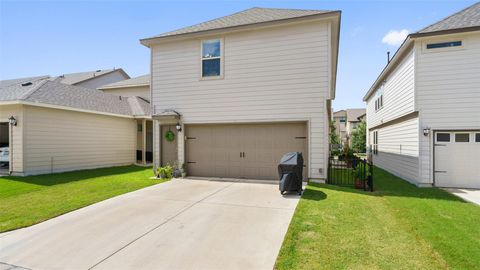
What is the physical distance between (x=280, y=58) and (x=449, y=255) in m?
7.10

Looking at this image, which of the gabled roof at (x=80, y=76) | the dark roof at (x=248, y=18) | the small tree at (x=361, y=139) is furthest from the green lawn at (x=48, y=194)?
the small tree at (x=361, y=139)

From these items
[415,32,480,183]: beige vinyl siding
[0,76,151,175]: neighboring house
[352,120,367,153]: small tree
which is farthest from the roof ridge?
[352,120,367,153]: small tree

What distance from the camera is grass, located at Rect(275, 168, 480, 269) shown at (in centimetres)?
327

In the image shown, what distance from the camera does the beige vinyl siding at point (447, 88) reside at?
805 centimetres

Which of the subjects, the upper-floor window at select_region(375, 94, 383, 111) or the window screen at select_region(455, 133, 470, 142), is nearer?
the window screen at select_region(455, 133, 470, 142)

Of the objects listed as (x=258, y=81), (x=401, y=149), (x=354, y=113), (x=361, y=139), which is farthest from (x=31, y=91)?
(x=354, y=113)

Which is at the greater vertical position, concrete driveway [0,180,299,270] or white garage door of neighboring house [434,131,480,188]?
white garage door of neighboring house [434,131,480,188]

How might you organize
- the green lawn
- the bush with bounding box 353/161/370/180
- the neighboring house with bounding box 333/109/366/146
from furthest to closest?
1. the neighboring house with bounding box 333/109/366/146
2. the bush with bounding box 353/161/370/180
3. the green lawn

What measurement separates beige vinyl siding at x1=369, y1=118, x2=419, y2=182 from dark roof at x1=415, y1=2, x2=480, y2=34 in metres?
3.23

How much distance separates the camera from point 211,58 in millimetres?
9570

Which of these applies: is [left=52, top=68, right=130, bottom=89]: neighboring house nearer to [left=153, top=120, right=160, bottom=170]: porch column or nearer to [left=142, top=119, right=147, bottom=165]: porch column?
[left=142, top=119, right=147, bottom=165]: porch column

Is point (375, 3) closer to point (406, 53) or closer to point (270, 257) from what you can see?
point (406, 53)

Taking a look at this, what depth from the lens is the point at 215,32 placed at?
926 cm

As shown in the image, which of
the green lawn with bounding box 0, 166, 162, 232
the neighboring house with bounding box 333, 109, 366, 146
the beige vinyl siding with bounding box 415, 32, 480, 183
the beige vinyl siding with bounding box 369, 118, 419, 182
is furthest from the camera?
the neighboring house with bounding box 333, 109, 366, 146
